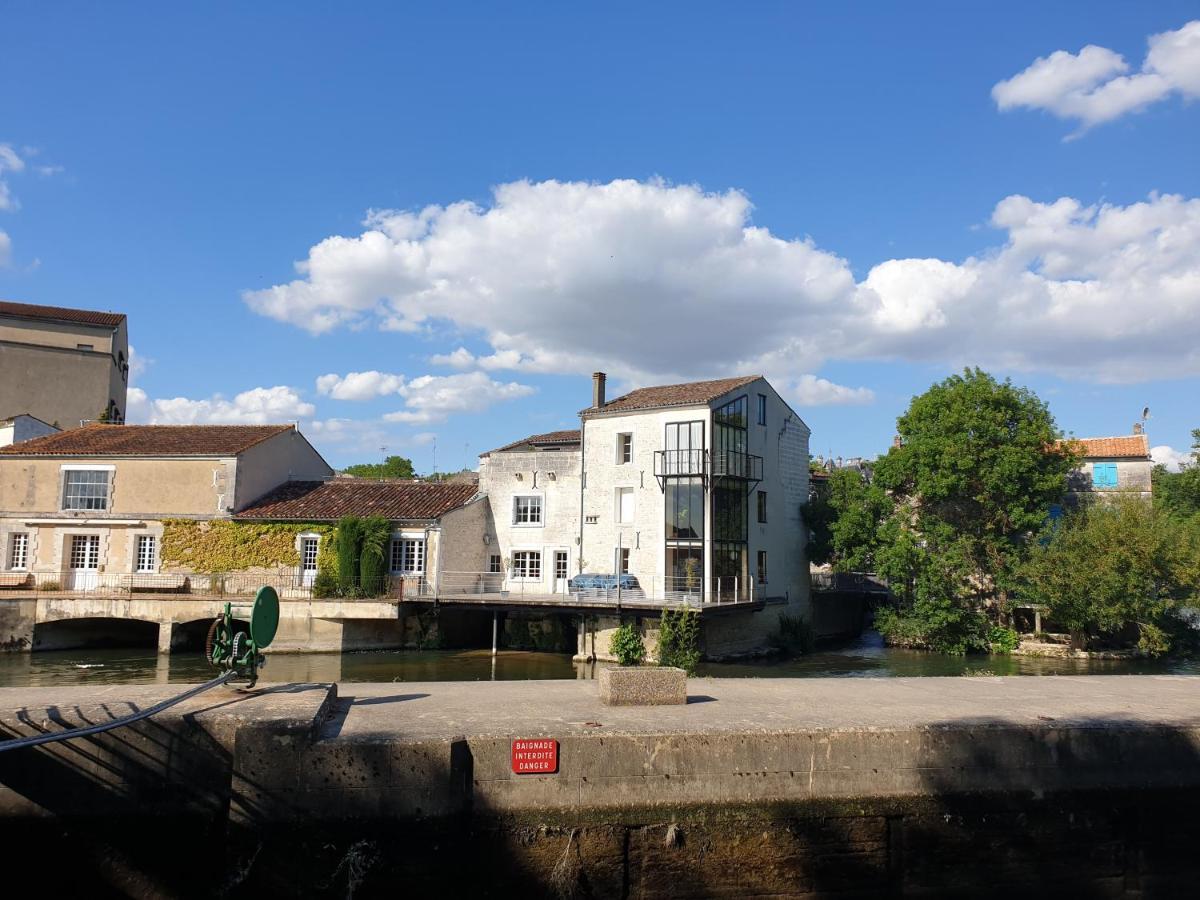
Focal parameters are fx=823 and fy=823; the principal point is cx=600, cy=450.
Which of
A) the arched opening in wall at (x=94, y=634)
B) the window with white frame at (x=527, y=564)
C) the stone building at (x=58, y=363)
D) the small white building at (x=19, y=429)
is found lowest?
the arched opening in wall at (x=94, y=634)

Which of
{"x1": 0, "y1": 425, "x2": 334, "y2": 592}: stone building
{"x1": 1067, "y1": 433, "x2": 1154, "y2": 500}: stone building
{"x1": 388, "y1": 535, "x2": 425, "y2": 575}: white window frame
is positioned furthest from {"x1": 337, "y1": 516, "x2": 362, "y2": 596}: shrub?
{"x1": 1067, "y1": 433, "x2": 1154, "y2": 500}: stone building

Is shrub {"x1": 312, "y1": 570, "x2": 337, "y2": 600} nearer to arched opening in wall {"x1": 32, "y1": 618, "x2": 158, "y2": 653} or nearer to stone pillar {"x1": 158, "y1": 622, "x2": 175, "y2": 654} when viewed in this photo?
stone pillar {"x1": 158, "y1": 622, "x2": 175, "y2": 654}

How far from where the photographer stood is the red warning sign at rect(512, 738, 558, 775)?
9.17m

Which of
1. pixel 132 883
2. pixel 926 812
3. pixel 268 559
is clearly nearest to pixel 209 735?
pixel 132 883

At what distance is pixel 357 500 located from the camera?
3453cm

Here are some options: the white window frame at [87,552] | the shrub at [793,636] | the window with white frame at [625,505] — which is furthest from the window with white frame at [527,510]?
the white window frame at [87,552]

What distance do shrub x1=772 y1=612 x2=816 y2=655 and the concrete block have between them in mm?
22437

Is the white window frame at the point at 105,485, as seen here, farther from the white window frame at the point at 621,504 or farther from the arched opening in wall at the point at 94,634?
the white window frame at the point at 621,504

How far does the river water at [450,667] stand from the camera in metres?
24.7

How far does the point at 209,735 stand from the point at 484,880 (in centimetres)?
351

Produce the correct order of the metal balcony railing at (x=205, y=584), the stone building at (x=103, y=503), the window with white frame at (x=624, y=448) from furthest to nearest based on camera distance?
the window with white frame at (x=624, y=448)
the stone building at (x=103, y=503)
the metal balcony railing at (x=205, y=584)

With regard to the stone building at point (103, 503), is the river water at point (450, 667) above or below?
below

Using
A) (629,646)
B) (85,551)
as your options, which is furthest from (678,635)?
(85,551)

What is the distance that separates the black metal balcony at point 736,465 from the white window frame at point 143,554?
72.9 ft
